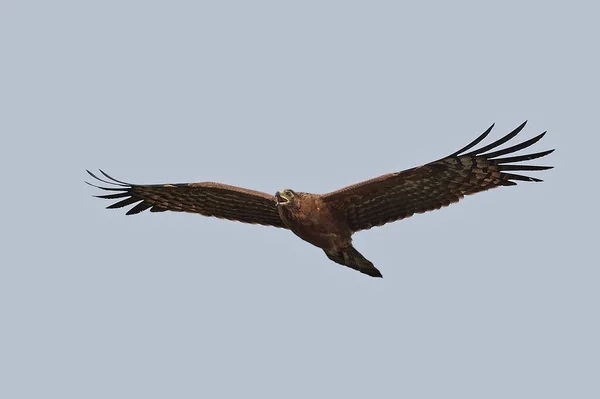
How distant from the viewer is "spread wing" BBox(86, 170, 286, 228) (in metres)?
18.3

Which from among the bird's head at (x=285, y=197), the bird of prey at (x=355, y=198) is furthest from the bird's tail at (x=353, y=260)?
the bird's head at (x=285, y=197)

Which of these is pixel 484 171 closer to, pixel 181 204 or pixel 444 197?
pixel 444 197

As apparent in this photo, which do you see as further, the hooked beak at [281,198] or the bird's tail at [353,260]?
the bird's tail at [353,260]

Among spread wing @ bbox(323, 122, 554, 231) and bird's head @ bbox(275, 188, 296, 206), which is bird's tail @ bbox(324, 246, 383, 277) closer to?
spread wing @ bbox(323, 122, 554, 231)

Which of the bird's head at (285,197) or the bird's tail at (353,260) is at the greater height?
the bird's head at (285,197)

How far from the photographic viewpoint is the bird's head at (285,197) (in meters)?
17.3

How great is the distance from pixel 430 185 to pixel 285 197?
207 centimetres

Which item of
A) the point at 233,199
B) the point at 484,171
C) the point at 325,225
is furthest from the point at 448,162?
the point at 233,199

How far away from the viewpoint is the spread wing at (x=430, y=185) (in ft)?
55.5

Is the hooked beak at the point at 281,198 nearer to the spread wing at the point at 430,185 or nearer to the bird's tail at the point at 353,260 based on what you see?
the spread wing at the point at 430,185

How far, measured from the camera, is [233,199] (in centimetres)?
1847

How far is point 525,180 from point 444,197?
1.20m

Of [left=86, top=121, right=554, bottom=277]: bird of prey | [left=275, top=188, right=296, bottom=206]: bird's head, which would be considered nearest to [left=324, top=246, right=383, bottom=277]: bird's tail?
[left=86, top=121, right=554, bottom=277]: bird of prey

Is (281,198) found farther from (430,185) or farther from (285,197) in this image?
(430,185)
